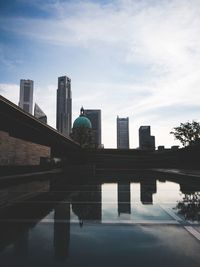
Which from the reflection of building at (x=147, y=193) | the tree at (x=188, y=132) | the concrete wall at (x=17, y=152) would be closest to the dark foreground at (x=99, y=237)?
the reflection of building at (x=147, y=193)

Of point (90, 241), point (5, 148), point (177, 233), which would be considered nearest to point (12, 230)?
point (90, 241)

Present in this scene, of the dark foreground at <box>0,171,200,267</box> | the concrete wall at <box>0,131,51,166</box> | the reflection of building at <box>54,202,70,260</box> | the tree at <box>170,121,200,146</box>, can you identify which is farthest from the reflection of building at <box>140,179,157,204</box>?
the tree at <box>170,121,200,146</box>

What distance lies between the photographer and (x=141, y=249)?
170 inches

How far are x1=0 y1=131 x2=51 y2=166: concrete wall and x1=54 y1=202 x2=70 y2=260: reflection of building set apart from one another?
17.9 metres

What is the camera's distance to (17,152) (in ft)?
89.1

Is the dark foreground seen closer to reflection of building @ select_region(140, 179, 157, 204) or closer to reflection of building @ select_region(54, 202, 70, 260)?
Answer: reflection of building @ select_region(54, 202, 70, 260)

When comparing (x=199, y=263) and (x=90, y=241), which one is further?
(x=90, y=241)

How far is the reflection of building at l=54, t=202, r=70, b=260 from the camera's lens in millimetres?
4140

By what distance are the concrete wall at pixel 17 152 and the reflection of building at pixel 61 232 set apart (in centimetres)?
1791

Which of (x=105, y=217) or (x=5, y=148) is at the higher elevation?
(x=5, y=148)

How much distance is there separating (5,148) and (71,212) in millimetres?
18835

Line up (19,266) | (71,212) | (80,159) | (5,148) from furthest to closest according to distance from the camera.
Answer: (80,159) → (5,148) → (71,212) → (19,266)

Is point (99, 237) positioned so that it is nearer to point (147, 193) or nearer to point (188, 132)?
point (147, 193)

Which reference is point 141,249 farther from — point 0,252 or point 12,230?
point 12,230
